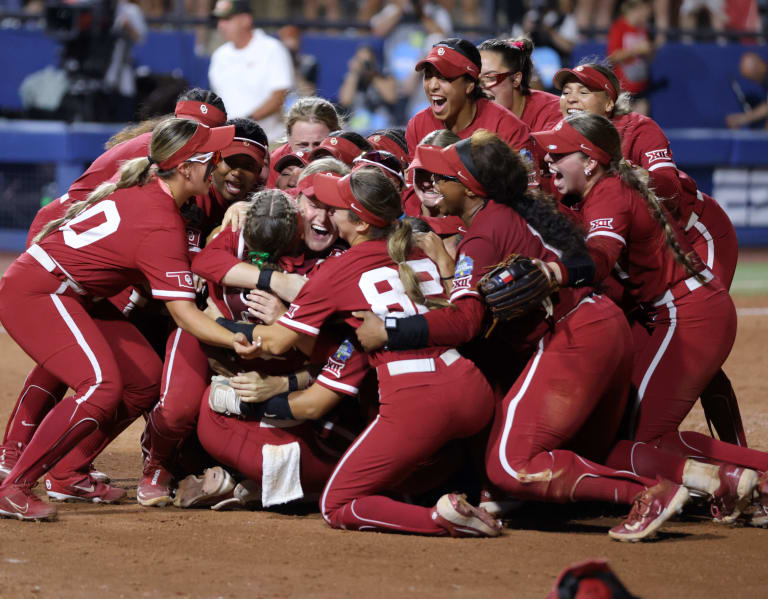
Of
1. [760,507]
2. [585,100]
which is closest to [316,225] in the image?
[585,100]

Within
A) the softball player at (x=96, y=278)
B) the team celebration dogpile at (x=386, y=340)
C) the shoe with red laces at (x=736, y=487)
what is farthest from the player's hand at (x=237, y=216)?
the shoe with red laces at (x=736, y=487)

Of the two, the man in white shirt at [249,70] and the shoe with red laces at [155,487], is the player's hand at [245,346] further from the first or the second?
the man in white shirt at [249,70]

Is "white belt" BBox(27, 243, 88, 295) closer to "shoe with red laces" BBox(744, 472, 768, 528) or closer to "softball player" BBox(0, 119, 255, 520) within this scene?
"softball player" BBox(0, 119, 255, 520)

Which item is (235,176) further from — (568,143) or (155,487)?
(568,143)

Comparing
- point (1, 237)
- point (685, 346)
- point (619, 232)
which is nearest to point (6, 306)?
point (619, 232)

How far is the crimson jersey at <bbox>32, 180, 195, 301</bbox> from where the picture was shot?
4.71 meters

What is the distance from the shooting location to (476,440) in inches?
190

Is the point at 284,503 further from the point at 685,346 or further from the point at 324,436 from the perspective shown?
the point at 685,346

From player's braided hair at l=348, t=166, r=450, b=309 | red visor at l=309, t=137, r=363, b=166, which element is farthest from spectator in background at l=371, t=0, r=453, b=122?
player's braided hair at l=348, t=166, r=450, b=309

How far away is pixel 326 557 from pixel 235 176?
2071mm

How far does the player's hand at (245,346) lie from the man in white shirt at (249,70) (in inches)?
255

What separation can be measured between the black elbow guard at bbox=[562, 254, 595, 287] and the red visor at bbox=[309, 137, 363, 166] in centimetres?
152

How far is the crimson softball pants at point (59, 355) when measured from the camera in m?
4.66

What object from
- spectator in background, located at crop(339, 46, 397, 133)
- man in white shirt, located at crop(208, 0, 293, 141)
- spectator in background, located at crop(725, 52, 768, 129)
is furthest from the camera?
spectator in background, located at crop(725, 52, 768, 129)
